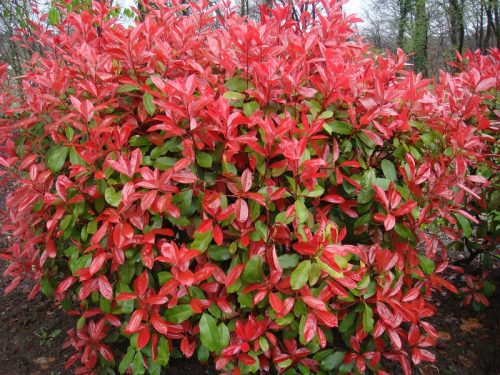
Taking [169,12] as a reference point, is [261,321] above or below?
below

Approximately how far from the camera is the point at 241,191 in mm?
1581

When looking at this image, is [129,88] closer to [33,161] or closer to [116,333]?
[33,161]

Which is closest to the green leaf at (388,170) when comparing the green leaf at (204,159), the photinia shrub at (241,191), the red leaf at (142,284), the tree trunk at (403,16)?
the photinia shrub at (241,191)

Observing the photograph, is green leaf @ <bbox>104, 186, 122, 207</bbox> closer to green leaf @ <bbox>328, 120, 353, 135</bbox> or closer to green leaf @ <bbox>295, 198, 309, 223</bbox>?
green leaf @ <bbox>295, 198, 309, 223</bbox>

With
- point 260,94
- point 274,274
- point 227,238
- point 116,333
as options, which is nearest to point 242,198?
point 227,238

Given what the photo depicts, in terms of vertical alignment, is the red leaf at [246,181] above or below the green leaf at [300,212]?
above

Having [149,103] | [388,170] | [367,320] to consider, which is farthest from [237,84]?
[367,320]

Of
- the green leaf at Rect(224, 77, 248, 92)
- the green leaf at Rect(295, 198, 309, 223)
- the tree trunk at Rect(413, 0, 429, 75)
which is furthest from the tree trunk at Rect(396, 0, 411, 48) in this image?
the green leaf at Rect(295, 198, 309, 223)

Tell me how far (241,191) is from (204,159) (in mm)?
183

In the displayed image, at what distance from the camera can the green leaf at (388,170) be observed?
1.77m

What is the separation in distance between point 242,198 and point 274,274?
0.98 feet

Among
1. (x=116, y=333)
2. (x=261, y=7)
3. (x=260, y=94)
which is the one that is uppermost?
(x=261, y=7)

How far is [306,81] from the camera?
1.79 meters

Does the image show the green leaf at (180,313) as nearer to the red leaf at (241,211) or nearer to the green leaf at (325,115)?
the red leaf at (241,211)
